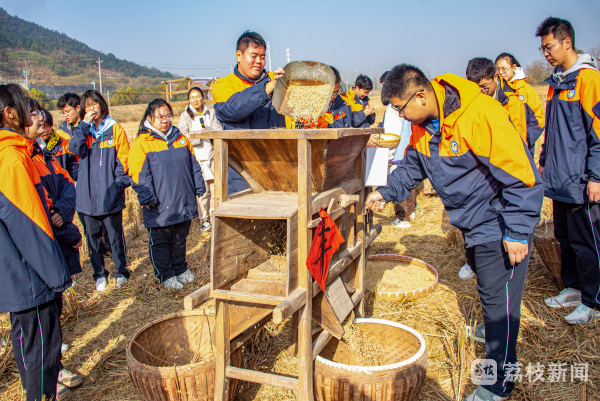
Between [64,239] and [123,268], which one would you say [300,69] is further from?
[123,268]

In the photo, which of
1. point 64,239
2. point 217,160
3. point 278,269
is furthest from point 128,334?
point 217,160

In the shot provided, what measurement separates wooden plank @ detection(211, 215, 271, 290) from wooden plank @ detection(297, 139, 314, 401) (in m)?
0.48

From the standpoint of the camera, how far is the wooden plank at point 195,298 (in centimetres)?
258

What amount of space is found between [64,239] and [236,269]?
55.9 inches

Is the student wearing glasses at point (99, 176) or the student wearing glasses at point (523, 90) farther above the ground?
the student wearing glasses at point (523, 90)

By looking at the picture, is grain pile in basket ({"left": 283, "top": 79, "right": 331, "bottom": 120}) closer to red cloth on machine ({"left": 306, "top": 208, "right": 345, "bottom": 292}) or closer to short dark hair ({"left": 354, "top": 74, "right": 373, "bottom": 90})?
red cloth on machine ({"left": 306, "top": 208, "right": 345, "bottom": 292})

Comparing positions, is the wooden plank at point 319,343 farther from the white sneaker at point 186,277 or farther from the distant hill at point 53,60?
the distant hill at point 53,60

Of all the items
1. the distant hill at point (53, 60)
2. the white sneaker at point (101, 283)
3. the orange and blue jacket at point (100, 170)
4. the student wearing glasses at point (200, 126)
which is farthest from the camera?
the distant hill at point (53, 60)

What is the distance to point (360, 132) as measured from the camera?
9.30ft

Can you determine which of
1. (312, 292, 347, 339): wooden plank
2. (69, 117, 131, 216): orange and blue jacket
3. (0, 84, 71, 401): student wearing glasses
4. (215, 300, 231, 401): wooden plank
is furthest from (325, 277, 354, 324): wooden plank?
(69, 117, 131, 216): orange and blue jacket

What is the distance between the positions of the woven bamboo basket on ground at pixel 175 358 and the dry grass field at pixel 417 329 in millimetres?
352

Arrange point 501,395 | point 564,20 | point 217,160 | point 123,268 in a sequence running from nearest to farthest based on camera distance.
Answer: point 217,160 → point 501,395 → point 564,20 → point 123,268

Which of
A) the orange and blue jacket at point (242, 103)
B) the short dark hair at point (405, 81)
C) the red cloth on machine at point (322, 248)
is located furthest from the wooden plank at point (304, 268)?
the orange and blue jacket at point (242, 103)

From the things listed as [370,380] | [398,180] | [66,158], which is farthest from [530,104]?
[66,158]
